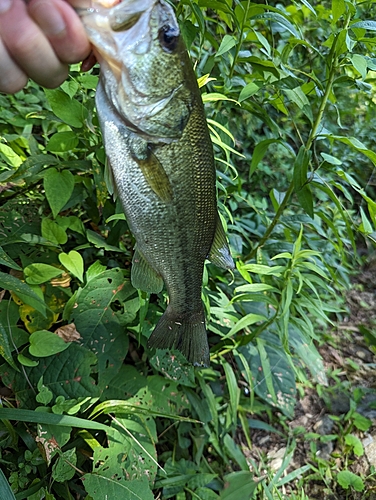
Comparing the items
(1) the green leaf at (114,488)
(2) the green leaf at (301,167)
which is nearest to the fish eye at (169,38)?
(2) the green leaf at (301,167)

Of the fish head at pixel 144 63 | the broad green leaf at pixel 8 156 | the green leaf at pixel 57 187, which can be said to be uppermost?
the fish head at pixel 144 63

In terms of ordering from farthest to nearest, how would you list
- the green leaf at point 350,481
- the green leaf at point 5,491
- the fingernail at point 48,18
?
1. the green leaf at point 350,481
2. the green leaf at point 5,491
3. the fingernail at point 48,18

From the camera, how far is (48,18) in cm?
72

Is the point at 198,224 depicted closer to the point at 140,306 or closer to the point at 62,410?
the point at 140,306

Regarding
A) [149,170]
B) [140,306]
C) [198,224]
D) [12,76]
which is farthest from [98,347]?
[12,76]

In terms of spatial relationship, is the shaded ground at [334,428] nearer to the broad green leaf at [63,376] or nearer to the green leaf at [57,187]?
the broad green leaf at [63,376]

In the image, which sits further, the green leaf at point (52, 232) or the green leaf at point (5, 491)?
the green leaf at point (52, 232)

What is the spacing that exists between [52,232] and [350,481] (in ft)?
6.40

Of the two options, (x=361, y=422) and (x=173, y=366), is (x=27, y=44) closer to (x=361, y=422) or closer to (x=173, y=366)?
(x=173, y=366)

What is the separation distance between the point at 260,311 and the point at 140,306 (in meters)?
0.79

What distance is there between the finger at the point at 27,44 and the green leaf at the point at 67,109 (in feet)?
2.01

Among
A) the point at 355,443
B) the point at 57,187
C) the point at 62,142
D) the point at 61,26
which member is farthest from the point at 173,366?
the point at 355,443

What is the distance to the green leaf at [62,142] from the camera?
1424mm

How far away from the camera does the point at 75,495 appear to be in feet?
4.96
